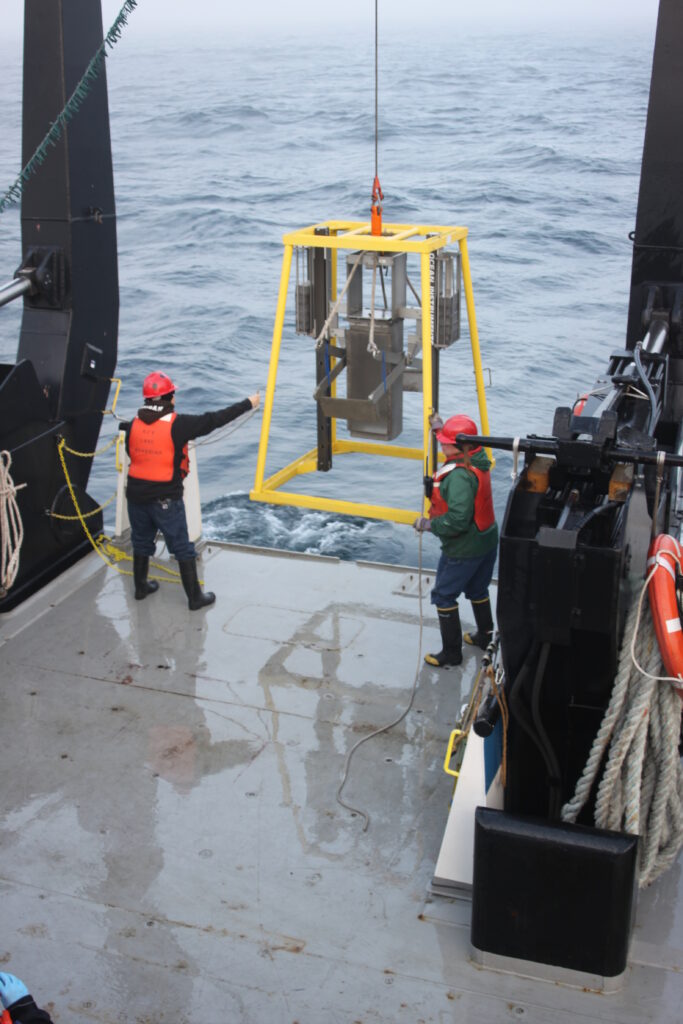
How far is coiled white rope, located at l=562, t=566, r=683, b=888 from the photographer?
3.53m

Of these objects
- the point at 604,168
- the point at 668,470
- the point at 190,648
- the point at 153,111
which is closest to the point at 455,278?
the point at 668,470

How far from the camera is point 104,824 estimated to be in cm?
449

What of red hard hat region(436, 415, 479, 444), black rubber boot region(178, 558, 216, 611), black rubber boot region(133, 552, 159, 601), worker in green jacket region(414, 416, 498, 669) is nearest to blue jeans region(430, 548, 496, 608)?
worker in green jacket region(414, 416, 498, 669)

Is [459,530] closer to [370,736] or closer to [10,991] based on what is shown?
[370,736]

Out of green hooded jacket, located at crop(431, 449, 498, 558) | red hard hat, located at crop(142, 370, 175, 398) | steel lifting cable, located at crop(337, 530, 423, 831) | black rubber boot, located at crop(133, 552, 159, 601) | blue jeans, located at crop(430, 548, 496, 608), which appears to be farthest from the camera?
black rubber boot, located at crop(133, 552, 159, 601)

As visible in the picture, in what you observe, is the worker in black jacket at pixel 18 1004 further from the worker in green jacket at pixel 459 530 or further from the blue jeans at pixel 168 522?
the blue jeans at pixel 168 522

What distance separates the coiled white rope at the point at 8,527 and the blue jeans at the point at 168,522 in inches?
25.4

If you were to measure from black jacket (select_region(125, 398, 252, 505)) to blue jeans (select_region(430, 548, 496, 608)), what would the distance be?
1.47 m

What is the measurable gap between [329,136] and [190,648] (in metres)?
27.8

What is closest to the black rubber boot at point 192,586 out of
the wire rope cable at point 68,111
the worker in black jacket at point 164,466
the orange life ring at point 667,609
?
the worker in black jacket at point 164,466

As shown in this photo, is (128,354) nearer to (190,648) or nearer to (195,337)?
(195,337)

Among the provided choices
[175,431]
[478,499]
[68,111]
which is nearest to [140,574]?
[175,431]

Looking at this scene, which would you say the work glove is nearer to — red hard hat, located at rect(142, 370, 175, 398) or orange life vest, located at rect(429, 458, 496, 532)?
orange life vest, located at rect(429, 458, 496, 532)

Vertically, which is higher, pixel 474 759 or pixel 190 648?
pixel 474 759
